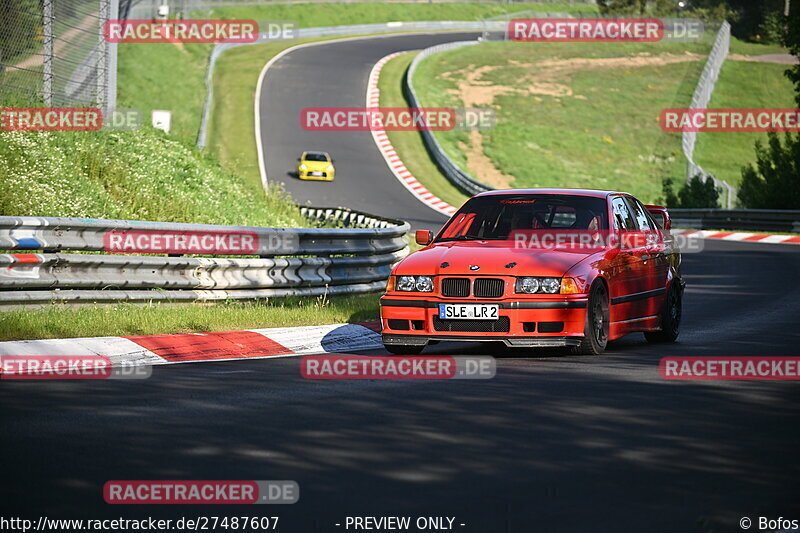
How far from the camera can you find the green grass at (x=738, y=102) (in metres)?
62.9

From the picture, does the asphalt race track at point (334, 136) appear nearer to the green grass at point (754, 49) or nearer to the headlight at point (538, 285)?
the green grass at point (754, 49)

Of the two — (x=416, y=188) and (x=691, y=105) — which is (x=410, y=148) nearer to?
(x=416, y=188)

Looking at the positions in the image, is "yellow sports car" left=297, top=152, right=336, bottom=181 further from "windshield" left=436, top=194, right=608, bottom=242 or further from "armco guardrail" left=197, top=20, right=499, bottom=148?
"windshield" left=436, top=194, right=608, bottom=242

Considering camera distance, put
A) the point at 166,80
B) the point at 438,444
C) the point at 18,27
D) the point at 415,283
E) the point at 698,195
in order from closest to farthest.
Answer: the point at 438,444, the point at 415,283, the point at 18,27, the point at 698,195, the point at 166,80

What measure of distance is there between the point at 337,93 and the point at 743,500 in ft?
192

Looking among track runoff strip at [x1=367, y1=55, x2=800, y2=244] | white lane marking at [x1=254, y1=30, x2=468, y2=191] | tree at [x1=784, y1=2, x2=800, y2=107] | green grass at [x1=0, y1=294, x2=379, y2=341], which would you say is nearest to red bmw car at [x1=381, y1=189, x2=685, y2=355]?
green grass at [x1=0, y1=294, x2=379, y2=341]

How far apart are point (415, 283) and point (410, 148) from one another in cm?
4414

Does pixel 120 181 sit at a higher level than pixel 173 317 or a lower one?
higher

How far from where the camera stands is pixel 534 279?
441 inches

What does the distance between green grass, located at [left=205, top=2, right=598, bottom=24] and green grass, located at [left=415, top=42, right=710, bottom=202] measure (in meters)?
15.6

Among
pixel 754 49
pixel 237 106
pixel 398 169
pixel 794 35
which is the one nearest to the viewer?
pixel 794 35

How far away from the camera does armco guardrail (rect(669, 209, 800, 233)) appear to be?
4131 centimetres

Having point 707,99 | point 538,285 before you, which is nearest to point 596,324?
point 538,285

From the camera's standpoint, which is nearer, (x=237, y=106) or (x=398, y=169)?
(x=398, y=169)
